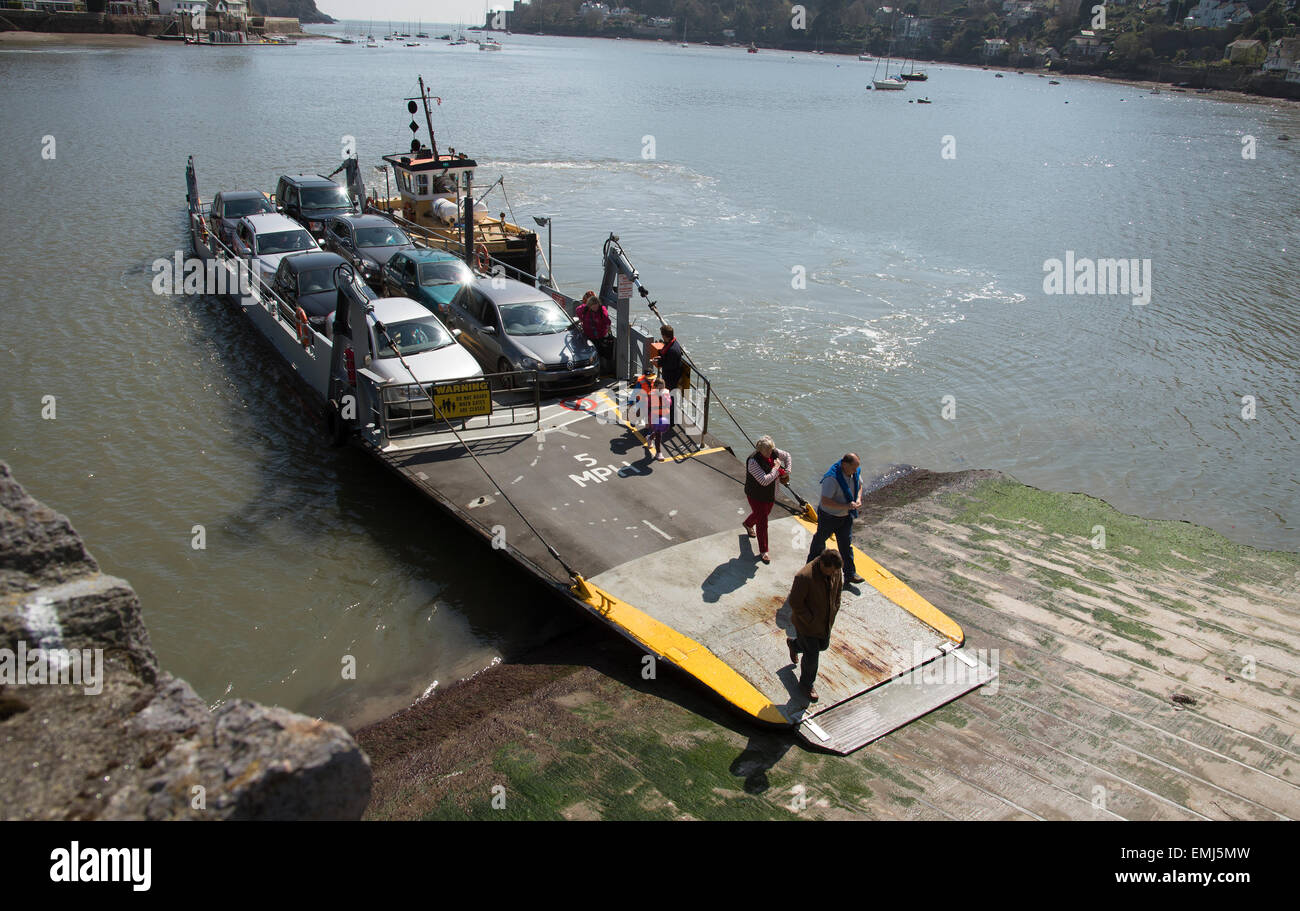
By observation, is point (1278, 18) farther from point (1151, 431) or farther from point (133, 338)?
point (133, 338)

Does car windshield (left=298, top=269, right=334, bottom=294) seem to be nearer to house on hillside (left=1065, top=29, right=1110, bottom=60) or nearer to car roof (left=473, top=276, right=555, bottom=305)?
car roof (left=473, top=276, right=555, bottom=305)

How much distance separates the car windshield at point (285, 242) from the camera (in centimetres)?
2125

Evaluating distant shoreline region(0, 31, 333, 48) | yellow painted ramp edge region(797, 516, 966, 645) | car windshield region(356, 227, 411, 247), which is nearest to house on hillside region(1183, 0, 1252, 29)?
distant shoreline region(0, 31, 333, 48)

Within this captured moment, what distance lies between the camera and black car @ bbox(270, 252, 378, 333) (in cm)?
1797

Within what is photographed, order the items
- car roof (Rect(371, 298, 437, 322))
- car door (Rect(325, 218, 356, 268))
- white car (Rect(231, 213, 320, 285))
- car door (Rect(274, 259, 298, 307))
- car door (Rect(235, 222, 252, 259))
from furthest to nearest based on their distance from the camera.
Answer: car door (Rect(325, 218, 356, 268))
car door (Rect(235, 222, 252, 259))
white car (Rect(231, 213, 320, 285))
car door (Rect(274, 259, 298, 307))
car roof (Rect(371, 298, 437, 322))

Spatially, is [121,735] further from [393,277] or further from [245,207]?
[245,207]

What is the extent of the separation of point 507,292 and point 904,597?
995cm

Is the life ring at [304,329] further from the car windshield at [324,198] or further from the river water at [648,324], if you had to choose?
the car windshield at [324,198]

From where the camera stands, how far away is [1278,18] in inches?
5138

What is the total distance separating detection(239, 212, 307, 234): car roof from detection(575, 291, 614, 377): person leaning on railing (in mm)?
10183

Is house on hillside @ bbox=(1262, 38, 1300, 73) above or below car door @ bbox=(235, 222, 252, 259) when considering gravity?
above

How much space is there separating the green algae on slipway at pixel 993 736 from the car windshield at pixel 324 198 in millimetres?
19933

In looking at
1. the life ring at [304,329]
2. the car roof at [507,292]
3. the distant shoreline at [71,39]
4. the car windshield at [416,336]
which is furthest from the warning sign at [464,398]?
→ the distant shoreline at [71,39]

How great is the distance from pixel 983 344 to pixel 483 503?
17136 mm
